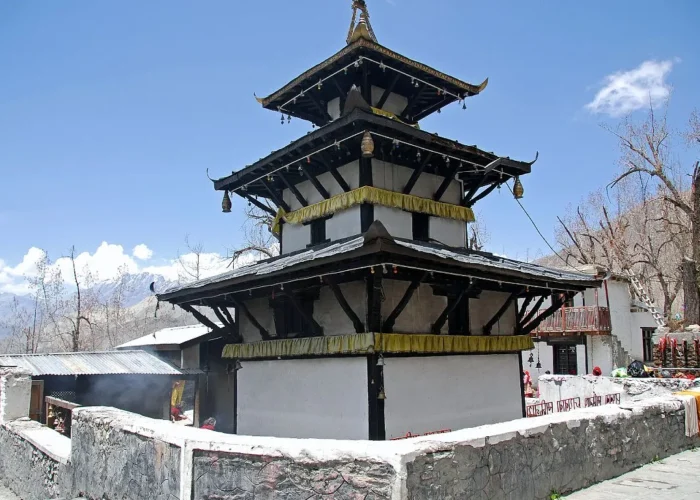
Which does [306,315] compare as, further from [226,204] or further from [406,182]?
[226,204]

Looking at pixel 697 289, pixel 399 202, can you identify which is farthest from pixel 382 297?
pixel 697 289

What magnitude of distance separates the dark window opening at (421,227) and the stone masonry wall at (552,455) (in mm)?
6087

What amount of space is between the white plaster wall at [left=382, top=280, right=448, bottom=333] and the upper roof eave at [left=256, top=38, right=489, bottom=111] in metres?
5.54

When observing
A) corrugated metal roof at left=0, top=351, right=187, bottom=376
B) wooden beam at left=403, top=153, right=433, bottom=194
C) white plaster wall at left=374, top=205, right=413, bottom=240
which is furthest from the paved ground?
corrugated metal roof at left=0, top=351, right=187, bottom=376

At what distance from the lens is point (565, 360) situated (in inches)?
1384

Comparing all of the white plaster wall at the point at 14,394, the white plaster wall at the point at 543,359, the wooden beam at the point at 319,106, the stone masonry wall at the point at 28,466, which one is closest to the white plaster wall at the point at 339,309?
the stone masonry wall at the point at 28,466

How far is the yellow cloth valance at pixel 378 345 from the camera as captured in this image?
10398 millimetres

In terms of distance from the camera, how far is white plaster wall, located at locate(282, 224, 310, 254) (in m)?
14.6

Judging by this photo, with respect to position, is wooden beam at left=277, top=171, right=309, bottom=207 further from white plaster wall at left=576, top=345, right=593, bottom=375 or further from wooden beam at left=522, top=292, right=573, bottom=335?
white plaster wall at left=576, top=345, right=593, bottom=375

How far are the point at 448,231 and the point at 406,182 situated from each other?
1.78 metres

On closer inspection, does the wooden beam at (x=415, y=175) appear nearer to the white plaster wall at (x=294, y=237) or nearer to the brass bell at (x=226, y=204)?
the white plaster wall at (x=294, y=237)

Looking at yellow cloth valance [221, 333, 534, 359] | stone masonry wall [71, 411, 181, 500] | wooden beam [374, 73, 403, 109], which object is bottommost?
stone masonry wall [71, 411, 181, 500]

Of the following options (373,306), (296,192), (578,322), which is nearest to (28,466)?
(373,306)

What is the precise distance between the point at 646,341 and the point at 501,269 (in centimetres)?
3194
